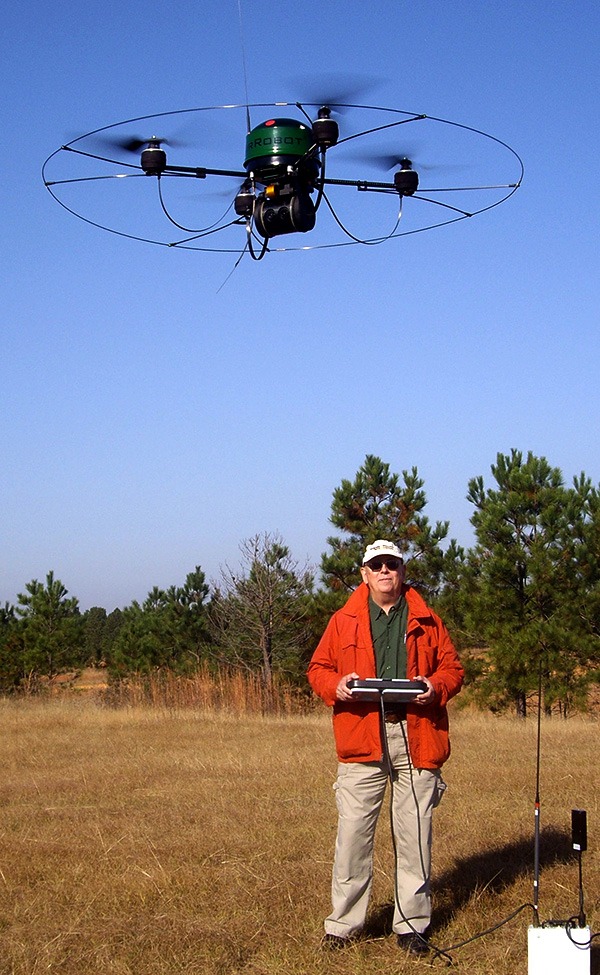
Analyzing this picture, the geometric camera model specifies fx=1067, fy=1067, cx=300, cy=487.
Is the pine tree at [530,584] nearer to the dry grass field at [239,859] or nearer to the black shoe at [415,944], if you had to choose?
the dry grass field at [239,859]

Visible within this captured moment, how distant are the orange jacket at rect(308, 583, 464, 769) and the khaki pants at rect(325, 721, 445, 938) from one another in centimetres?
8

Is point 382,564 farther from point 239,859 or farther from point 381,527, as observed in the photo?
point 381,527

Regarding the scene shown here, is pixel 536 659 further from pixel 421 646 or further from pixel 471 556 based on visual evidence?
pixel 421 646

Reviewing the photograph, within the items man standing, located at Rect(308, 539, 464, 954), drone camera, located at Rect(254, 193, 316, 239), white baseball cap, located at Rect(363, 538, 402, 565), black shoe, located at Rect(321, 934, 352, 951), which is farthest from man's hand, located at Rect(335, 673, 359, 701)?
drone camera, located at Rect(254, 193, 316, 239)

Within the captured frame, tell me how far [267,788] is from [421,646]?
4.61 metres

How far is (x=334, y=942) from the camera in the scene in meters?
4.93

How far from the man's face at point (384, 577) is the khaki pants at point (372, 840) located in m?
0.61

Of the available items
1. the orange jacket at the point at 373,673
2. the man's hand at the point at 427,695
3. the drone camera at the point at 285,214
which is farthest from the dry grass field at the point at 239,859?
the drone camera at the point at 285,214

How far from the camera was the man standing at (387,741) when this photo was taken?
16.2 ft

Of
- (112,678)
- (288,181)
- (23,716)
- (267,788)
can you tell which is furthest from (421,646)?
(112,678)

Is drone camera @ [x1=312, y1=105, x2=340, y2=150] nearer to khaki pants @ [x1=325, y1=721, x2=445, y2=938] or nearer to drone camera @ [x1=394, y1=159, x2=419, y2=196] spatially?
drone camera @ [x1=394, y1=159, x2=419, y2=196]

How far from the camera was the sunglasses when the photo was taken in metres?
5.13

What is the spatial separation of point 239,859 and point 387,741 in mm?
2127

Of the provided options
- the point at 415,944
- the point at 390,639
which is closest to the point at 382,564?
the point at 390,639
